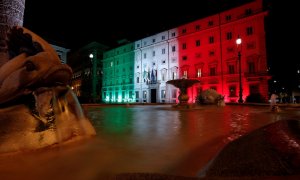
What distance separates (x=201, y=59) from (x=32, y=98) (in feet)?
106

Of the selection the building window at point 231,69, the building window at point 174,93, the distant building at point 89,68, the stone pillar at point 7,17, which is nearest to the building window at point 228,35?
the building window at point 231,69

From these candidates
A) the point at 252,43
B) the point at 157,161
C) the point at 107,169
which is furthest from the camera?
the point at 252,43

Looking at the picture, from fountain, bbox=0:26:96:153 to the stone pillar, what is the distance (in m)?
1.93

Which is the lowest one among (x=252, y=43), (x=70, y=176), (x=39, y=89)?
(x=70, y=176)

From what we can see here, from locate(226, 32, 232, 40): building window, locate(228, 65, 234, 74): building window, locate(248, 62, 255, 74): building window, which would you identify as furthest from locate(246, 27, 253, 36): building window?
locate(228, 65, 234, 74): building window

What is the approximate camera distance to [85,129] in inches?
138

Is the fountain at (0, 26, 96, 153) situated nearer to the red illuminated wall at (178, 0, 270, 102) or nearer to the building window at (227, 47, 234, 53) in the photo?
the red illuminated wall at (178, 0, 270, 102)

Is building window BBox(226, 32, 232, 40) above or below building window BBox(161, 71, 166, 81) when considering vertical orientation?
above

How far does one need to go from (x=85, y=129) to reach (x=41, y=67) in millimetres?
1399

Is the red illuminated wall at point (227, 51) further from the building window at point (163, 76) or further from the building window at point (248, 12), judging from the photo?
the building window at point (163, 76)

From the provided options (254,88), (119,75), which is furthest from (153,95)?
(254,88)

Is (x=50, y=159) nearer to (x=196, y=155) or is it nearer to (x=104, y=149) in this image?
(x=104, y=149)

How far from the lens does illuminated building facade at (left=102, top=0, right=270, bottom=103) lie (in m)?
27.1

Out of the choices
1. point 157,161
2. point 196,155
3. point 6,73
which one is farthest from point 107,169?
point 6,73
